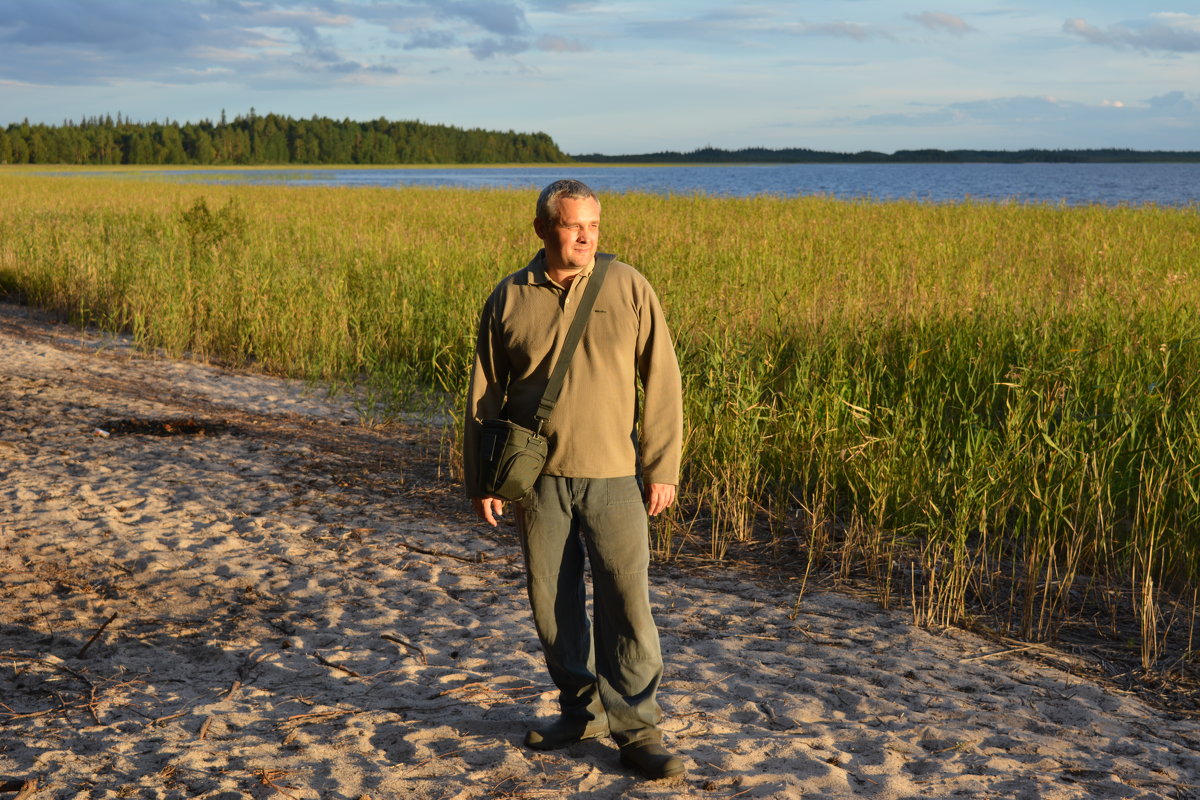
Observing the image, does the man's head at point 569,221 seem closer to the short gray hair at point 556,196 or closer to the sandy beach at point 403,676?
the short gray hair at point 556,196

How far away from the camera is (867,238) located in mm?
14891

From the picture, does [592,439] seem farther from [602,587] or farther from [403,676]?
[403,676]

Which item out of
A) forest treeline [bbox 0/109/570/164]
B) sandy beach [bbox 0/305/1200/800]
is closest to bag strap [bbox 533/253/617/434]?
sandy beach [bbox 0/305/1200/800]

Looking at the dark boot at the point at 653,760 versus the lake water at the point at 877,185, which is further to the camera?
the lake water at the point at 877,185

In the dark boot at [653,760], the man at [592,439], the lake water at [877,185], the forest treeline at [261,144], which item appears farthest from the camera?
the forest treeline at [261,144]

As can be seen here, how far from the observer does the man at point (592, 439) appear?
2754mm

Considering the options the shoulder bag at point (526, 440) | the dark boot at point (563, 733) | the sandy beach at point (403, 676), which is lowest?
the sandy beach at point (403, 676)

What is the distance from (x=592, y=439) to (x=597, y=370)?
193 mm

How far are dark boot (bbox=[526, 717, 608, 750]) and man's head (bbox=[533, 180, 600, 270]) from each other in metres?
1.44

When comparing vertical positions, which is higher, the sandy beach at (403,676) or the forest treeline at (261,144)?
the forest treeline at (261,144)

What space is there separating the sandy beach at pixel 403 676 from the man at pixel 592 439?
372mm

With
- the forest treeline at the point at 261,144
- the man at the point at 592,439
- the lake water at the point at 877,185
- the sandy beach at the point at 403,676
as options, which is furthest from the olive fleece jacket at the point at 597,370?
the forest treeline at the point at 261,144

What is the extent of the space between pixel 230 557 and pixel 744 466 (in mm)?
2676

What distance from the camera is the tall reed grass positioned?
4777 mm
